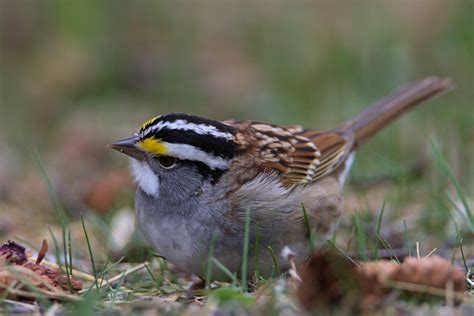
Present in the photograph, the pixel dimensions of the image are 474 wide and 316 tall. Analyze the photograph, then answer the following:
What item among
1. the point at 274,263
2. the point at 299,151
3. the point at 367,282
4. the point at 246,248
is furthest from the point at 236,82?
the point at 367,282

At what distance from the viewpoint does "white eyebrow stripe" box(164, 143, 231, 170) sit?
493cm

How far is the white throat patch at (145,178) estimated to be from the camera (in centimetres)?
508

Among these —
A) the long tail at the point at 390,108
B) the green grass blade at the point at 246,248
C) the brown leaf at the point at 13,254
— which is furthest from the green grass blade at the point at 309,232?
the long tail at the point at 390,108

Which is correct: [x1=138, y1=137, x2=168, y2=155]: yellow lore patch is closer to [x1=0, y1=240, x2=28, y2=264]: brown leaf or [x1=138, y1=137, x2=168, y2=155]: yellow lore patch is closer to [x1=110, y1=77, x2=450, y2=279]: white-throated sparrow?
[x1=110, y1=77, x2=450, y2=279]: white-throated sparrow

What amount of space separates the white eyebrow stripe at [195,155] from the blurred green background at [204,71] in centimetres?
236

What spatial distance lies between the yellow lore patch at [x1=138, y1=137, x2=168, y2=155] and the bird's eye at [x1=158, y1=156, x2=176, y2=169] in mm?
71

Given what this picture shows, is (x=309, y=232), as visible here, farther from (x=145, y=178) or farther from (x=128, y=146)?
(x=128, y=146)

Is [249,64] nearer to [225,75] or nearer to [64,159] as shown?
[225,75]

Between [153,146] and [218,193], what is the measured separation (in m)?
0.45

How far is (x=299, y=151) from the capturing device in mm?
5738

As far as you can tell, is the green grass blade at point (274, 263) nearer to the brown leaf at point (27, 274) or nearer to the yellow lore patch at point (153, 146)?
the yellow lore patch at point (153, 146)

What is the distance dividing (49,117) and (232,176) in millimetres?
6692

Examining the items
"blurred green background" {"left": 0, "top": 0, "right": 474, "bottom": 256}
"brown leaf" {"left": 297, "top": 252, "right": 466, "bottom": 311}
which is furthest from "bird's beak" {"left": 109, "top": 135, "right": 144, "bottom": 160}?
"blurred green background" {"left": 0, "top": 0, "right": 474, "bottom": 256}

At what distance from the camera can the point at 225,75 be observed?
1232 centimetres
